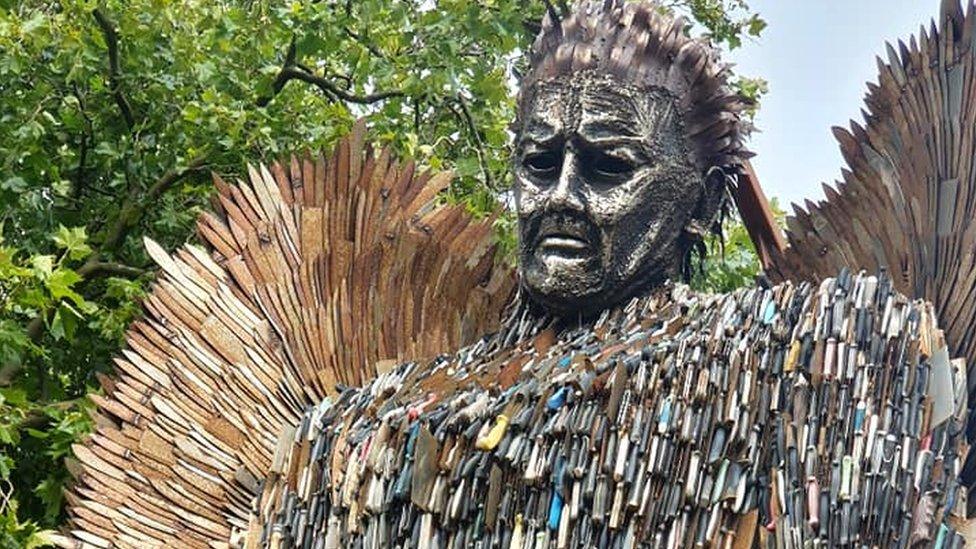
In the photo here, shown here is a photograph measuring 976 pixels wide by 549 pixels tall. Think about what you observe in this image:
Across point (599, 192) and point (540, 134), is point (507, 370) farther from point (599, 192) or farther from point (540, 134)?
point (540, 134)

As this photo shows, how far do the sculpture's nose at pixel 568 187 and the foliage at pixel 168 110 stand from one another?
10.1 feet

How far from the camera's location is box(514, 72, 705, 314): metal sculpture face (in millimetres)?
5801

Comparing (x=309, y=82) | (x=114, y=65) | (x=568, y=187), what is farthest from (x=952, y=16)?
(x=309, y=82)

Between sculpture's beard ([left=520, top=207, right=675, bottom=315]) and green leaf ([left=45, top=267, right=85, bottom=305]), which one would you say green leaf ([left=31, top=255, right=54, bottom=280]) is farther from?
sculpture's beard ([left=520, top=207, right=675, bottom=315])

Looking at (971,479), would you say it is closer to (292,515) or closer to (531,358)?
(531,358)

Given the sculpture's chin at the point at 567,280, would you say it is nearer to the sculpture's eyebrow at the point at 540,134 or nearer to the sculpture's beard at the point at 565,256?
the sculpture's beard at the point at 565,256

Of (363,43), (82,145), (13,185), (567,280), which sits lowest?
(567,280)

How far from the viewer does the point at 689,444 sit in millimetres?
5121

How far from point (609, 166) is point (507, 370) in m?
0.65

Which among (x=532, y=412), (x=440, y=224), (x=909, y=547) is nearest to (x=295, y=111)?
(x=440, y=224)

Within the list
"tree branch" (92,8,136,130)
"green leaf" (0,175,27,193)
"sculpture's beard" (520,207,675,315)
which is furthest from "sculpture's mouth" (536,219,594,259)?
"tree branch" (92,8,136,130)

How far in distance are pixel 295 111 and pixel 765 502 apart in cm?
543

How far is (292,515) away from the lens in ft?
18.7

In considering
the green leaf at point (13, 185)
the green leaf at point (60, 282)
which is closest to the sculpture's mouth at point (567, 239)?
the green leaf at point (60, 282)
